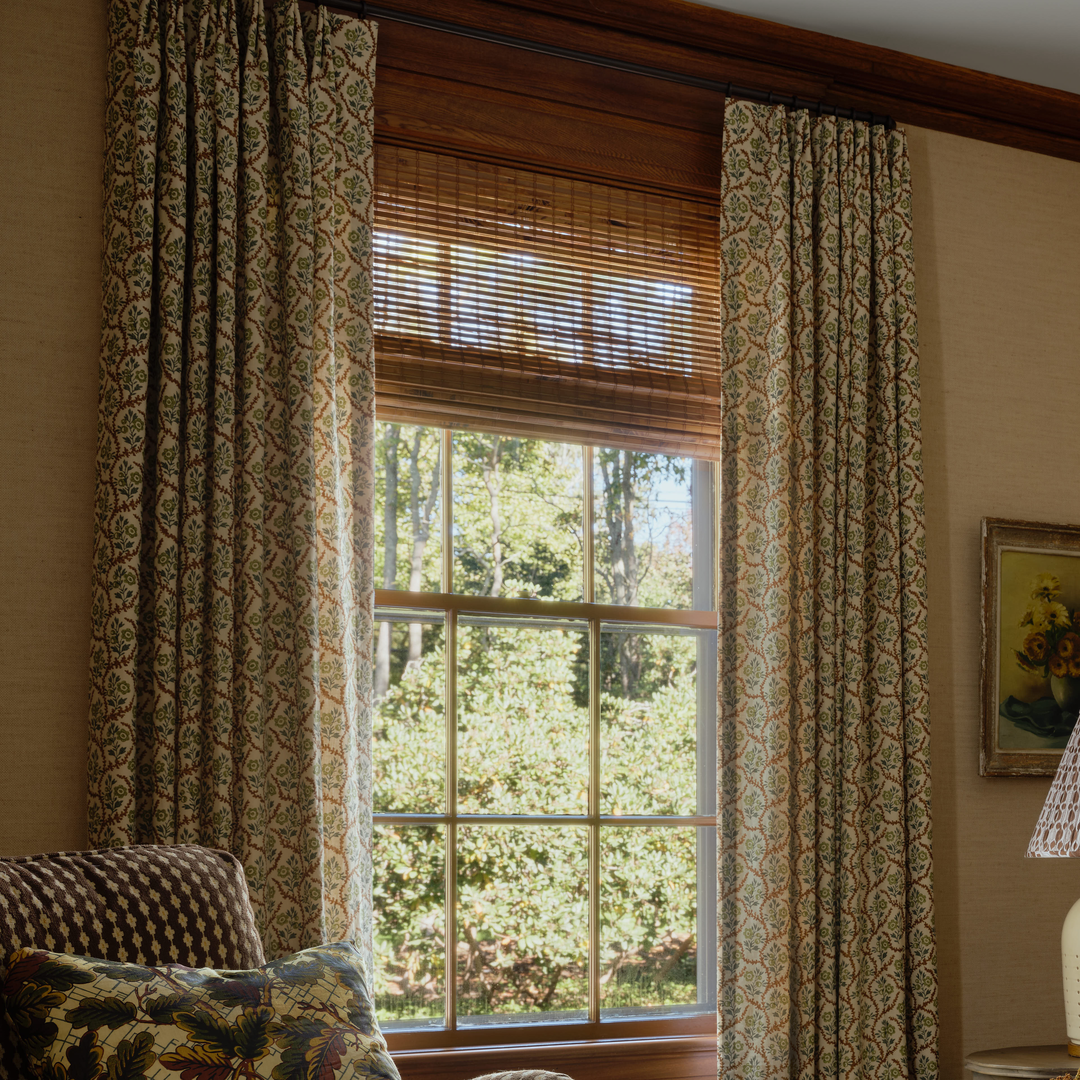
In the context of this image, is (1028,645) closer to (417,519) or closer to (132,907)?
(417,519)

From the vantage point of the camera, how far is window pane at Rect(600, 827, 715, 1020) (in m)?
2.99

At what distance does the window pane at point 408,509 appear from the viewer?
2904 mm

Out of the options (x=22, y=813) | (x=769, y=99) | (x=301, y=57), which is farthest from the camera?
(x=769, y=99)

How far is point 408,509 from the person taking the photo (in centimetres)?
293

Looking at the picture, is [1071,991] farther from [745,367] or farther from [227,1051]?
[227,1051]

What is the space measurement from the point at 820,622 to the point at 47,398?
6.14 feet

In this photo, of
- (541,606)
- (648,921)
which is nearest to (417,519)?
(541,606)

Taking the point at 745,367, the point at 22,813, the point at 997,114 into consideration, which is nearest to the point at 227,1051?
the point at 22,813

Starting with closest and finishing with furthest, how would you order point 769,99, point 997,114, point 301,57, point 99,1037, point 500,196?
point 99,1037 → point 301,57 → point 500,196 → point 769,99 → point 997,114

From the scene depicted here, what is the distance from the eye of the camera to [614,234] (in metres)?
3.09

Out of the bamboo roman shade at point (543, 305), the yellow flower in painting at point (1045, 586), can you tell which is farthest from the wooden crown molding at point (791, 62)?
the yellow flower in painting at point (1045, 586)

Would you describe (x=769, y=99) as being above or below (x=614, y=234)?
above

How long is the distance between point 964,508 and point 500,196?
155cm

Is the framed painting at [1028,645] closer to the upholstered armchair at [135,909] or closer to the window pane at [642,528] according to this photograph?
the window pane at [642,528]
